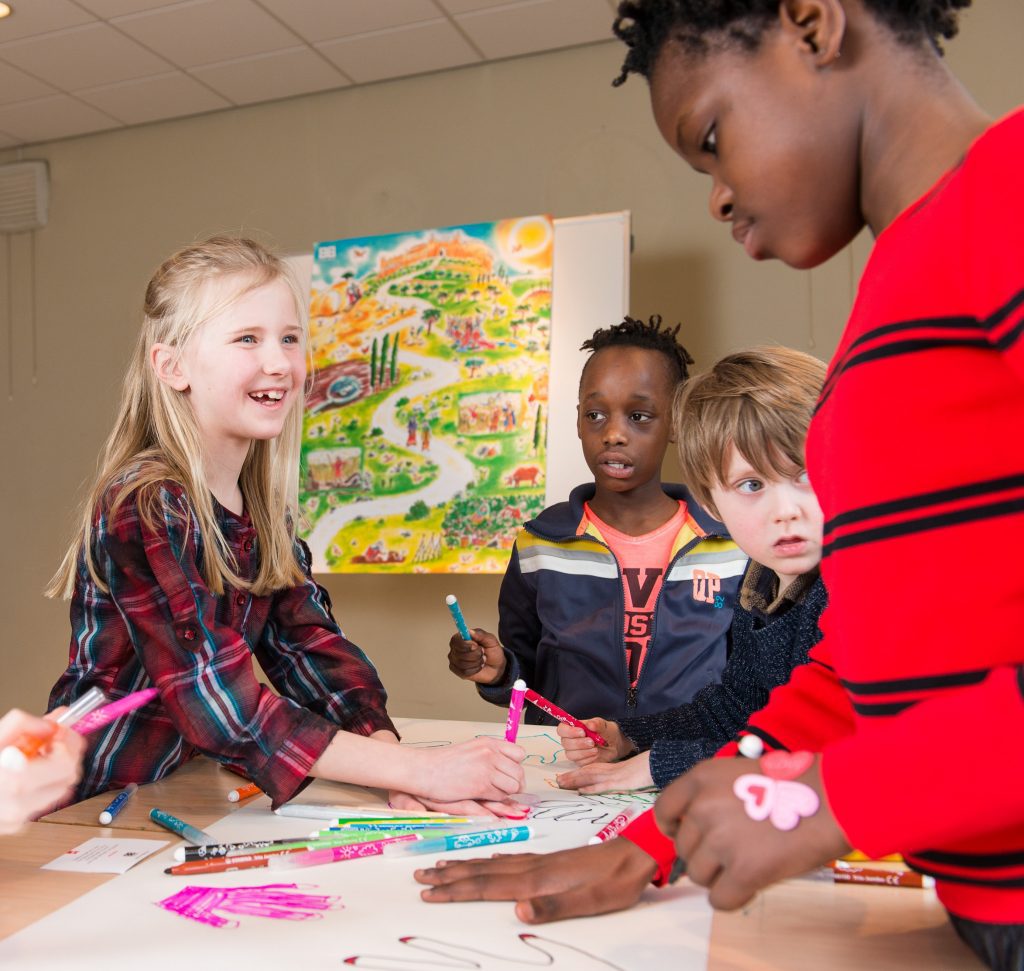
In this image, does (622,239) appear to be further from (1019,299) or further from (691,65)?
(1019,299)

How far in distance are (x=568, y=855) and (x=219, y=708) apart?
0.41 meters

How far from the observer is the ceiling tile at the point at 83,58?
9.31 ft

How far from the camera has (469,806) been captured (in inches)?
34.8

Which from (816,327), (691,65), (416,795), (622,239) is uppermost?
(622,239)

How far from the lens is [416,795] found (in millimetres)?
917

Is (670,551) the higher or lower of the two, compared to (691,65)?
lower

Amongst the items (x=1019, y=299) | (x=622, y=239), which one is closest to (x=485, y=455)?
(x=622, y=239)

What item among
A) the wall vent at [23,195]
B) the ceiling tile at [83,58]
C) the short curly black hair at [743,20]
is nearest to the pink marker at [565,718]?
the short curly black hair at [743,20]

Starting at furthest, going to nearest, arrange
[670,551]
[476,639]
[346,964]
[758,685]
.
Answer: [670,551], [476,639], [758,685], [346,964]

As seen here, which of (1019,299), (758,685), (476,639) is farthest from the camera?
(476,639)

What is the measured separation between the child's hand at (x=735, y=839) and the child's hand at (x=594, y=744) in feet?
2.03

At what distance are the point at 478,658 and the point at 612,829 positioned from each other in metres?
0.74

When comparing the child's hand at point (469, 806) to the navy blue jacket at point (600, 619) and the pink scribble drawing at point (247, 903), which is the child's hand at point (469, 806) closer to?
the pink scribble drawing at point (247, 903)

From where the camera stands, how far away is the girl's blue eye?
557 mm
